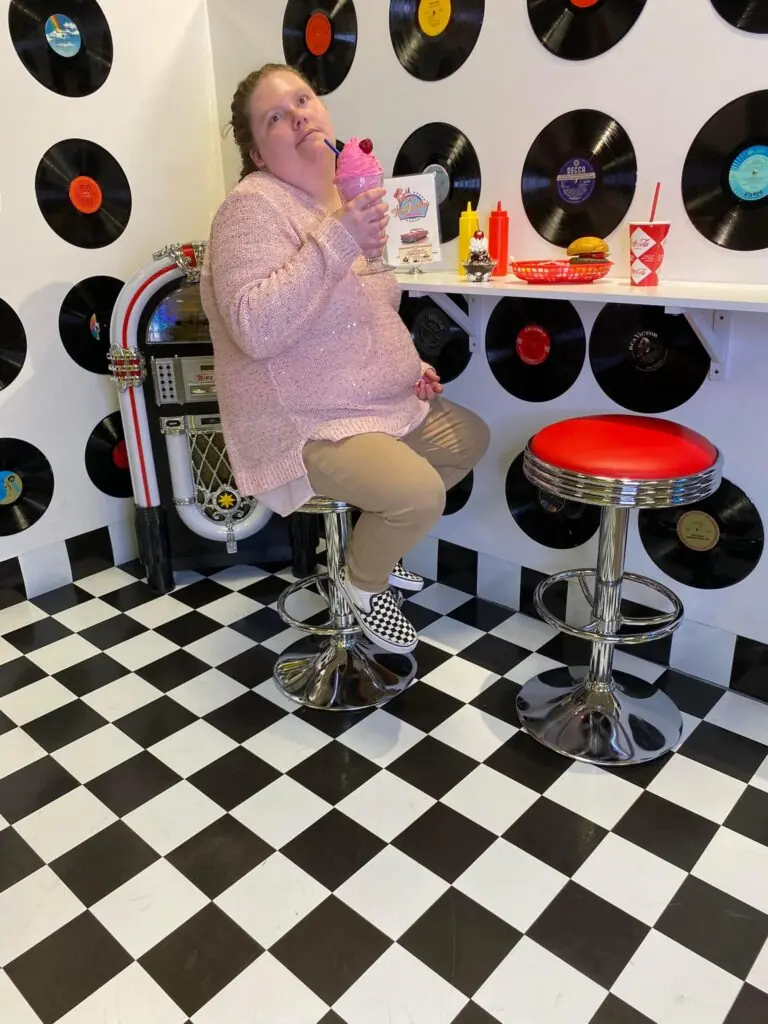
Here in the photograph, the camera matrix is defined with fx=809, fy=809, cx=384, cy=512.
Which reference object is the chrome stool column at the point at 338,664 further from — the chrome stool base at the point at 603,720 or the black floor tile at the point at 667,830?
the black floor tile at the point at 667,830

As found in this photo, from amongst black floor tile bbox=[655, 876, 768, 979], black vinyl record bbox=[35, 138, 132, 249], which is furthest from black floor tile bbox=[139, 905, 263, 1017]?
black vinyl record bbox=[35, 138, 132, 249]

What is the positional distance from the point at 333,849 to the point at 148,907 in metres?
0.40

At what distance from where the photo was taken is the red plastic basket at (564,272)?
198 centimetres

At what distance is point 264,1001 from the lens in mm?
1447

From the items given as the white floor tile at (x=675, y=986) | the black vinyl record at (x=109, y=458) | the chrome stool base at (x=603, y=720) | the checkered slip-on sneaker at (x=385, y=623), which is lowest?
the white floor tile at (x=675, y=986)

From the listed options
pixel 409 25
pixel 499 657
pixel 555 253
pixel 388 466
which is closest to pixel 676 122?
pixel 555 253

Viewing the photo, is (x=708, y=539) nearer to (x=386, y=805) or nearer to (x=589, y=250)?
(x=589, y=250)

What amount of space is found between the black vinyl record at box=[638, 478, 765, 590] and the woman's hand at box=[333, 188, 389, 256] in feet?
3.73

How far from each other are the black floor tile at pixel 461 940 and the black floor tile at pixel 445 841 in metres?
0.09

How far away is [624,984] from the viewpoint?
1.46 metres

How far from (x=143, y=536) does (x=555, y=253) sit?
5.44 feet

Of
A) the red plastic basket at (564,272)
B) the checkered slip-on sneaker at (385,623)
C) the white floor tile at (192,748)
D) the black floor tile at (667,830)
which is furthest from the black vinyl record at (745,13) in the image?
the white floor tile at (192,748)

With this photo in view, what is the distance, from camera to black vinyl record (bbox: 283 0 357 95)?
255 cm

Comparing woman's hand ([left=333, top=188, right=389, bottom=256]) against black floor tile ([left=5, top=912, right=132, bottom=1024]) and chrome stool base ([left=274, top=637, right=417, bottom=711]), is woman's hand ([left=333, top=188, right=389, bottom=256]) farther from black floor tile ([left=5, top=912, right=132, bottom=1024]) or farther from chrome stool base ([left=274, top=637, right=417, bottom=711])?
black floor tile ([left=5, top=912, right=132, bottom=1024])
